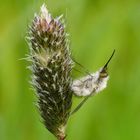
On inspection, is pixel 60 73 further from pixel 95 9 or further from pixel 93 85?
pixel 95 9

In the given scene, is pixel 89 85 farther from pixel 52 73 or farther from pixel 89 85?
pixel 52 73

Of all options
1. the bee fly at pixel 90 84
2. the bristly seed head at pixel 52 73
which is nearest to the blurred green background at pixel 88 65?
the bee fly at pixel 90 84

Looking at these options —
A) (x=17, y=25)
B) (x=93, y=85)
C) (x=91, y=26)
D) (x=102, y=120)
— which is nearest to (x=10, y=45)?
(x=17, y=25)

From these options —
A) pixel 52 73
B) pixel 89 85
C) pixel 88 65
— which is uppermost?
pixel 52 73

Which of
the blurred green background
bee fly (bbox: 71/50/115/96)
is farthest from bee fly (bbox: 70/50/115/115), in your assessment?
the blurred green background

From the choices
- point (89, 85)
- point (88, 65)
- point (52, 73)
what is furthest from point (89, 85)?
point (88, 65)
